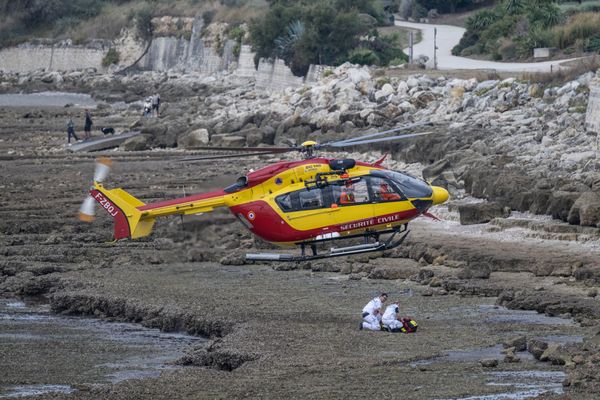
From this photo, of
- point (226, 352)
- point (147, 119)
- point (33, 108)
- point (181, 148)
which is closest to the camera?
point (226, 352)

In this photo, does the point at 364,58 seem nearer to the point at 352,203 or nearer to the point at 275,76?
the point at 275,76

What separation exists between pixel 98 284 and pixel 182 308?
2.96 meters

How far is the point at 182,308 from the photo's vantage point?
22.0m

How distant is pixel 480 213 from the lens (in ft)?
94.3

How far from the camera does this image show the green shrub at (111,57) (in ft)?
326

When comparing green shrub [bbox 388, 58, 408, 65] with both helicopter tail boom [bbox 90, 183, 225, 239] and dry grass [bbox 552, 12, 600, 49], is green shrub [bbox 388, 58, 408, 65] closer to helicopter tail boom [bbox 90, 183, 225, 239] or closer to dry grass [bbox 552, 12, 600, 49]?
dry grass [bbox 552, 12, 600, 49]

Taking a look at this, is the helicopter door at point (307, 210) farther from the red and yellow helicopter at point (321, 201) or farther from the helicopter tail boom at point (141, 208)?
the helicopter tail boom at point (141, 208)

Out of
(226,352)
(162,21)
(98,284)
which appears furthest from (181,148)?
(162,21)

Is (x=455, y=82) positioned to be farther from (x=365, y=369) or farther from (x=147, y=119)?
(x=365, y=369)

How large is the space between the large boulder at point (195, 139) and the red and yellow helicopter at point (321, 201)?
27525 millimetres

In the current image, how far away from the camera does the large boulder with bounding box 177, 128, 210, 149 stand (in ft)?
165

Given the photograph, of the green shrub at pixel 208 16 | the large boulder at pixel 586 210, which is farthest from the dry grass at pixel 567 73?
the green shrub at pixel 208 16

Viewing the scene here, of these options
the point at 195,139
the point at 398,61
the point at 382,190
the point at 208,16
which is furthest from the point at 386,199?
the point at 208,16

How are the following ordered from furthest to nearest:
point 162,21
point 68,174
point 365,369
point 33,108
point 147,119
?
1. point 162,21
2. point 33,108
3. point 147,119
4. point 68,174
5. point 365,369
